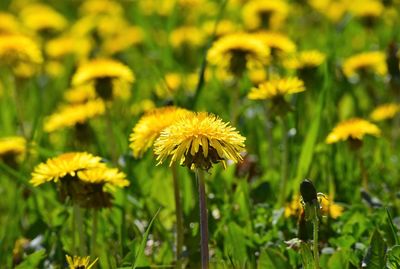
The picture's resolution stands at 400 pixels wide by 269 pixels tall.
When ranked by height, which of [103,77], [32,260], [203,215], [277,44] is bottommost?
[32,260]

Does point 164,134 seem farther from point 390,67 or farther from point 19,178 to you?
point 390,67

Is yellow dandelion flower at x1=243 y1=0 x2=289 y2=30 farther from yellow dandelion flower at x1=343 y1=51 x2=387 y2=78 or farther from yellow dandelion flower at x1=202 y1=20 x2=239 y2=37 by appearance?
yellow dandelion flower at x1=343 y1=51 x2=387 y2=78

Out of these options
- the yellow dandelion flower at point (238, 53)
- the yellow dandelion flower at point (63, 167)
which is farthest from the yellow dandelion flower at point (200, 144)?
the yellow dandelion flower at point (238, 53)

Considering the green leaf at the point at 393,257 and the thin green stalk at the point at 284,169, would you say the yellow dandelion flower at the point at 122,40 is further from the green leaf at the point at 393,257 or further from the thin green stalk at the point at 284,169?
the green leaf at the point at 393,257

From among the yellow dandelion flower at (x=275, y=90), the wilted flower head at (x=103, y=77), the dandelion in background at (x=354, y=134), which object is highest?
the wilted flower head at (x=103, y=77)

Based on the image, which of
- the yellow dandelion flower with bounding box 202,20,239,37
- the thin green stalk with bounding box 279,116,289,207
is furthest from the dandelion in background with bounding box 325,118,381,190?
the yellow dandelion flower with bounding box 202,20,239,37

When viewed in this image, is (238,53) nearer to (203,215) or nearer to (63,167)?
(63,167)

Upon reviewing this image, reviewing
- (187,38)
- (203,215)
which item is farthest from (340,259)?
(187,38)
